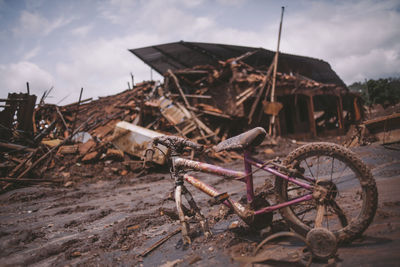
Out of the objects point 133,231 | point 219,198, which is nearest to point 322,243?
point 219,198

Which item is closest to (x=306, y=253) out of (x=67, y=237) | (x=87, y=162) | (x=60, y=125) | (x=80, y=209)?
(x=67, y=237)

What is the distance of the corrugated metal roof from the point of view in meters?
13.4

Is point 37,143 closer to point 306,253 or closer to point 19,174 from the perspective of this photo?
point 19,174

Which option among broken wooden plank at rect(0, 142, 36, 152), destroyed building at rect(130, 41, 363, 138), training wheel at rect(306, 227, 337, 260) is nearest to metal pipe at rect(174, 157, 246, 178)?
training wheel at rect(306, 227, 337, 260)

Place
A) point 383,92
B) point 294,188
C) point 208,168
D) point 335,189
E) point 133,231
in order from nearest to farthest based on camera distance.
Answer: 1. point 335,189
2. point 294,188
3. point 208,168
4. point 133,231
5. point 383,92

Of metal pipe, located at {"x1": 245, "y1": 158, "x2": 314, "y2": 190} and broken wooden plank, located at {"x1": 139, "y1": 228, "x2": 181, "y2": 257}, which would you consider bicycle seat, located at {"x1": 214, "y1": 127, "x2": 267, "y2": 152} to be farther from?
broken wooden plank, located at {"x1": 139, "y1": 228, "x2": 181, "y2": 257}

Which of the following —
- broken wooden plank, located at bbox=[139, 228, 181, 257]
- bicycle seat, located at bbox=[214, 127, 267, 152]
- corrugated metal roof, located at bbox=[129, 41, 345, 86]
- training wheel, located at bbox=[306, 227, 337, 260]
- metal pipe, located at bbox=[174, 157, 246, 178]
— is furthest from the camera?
corrugated metal roof, located at bbox=[129, 41, 345, 86]

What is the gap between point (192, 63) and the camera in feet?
51.9

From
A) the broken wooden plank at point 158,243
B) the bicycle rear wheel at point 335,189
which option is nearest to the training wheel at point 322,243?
the bicycle rear wheel at point 335,189

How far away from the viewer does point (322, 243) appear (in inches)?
59.1

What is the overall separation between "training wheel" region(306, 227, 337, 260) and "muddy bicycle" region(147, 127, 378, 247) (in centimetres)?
16

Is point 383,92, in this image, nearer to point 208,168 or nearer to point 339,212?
point 339,212

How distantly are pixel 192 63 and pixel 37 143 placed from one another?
11164 millimetres

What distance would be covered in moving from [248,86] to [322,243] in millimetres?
10540
